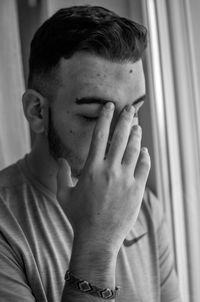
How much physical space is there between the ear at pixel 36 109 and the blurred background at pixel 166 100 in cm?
45

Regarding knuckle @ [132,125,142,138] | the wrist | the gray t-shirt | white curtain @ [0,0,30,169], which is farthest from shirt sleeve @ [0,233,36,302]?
white curtain @ [0,0,30,169]

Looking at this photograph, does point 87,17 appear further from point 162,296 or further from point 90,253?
point 162,296

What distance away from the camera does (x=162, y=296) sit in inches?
43.8

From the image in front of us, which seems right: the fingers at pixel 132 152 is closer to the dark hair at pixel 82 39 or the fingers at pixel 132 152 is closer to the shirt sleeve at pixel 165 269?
the dark hair at pixel 82 39

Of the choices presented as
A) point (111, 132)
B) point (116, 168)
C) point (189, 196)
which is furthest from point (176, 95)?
point (116, 168)

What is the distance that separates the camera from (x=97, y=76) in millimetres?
937

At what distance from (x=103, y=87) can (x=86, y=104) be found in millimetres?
50

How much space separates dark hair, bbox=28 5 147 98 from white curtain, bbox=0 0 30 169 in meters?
0.44

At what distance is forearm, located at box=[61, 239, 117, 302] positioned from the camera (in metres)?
0.81

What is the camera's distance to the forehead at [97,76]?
0.94 meters

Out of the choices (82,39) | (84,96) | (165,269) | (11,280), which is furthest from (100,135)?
(165,269)

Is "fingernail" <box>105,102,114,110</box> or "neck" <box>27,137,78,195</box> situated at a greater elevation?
"fingernail" <box>105,102,114,110</box>

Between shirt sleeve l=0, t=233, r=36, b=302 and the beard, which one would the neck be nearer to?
the beard

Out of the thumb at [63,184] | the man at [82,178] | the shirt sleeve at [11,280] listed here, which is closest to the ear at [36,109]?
the man at [82,178]
